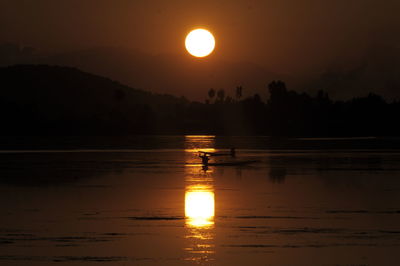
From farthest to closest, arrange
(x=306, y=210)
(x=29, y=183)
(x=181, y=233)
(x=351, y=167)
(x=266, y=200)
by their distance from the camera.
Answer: (x=351, y=167), (x=29, y=183), (x=266, y=200), (x=306, y=210), (x=181, y=233)

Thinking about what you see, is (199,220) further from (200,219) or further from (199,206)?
(199,206)

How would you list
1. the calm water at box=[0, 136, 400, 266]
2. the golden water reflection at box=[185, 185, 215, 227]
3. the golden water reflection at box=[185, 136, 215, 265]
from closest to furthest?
the calm water at box=[0, 136, 400, 266], the golden water reflection at box=[185, 136, 215, 265], the golden water reflection at box=[185, 185, 215, 227]

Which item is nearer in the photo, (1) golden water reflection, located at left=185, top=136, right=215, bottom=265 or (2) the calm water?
(2) the calm water

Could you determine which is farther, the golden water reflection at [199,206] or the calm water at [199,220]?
the golden water reflection at [199,206]

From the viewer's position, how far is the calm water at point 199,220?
66.2 ft

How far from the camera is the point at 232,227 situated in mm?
25000

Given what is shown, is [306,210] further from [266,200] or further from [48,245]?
[48,245]

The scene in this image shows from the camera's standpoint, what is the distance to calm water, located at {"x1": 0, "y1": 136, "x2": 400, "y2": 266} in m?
20.2

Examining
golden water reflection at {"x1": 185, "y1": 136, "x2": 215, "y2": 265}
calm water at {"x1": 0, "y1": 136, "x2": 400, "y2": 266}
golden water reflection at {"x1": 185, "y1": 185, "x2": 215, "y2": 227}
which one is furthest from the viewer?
golden water reflection at {"x1": 185, "y1": 185, "x2": 215, "y2": 227}

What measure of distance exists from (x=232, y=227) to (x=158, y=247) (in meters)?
4.29

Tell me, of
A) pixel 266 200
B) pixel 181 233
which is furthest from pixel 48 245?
pixel 266 200

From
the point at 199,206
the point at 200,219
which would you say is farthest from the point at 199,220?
the point at 199,206

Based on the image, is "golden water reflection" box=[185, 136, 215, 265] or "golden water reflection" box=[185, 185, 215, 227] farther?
"golden water reflection" box=[185, 185, 215, 227]

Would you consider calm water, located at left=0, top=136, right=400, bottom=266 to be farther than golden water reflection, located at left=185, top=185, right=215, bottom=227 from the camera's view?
No
